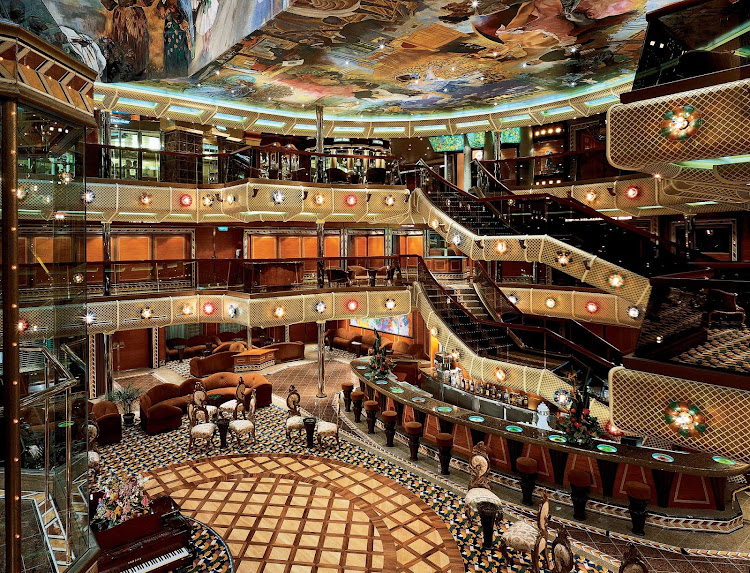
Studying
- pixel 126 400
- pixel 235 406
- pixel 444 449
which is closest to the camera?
pixel 444 449

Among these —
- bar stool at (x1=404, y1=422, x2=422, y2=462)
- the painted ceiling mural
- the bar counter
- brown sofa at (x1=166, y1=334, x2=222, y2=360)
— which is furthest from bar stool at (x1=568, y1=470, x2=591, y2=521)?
brown sofa at (x1=166, y1=334, x2=222, y2=360)

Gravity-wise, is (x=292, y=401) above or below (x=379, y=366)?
below

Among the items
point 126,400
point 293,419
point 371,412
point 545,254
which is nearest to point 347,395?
point 371,412

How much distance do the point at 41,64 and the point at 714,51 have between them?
535 centimetres

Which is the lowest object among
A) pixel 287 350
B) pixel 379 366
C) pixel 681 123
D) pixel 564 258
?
pixel 287 350

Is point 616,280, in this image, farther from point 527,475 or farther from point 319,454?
point 319,454

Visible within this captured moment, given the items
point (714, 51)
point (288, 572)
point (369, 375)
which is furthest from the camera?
point (369, 375)

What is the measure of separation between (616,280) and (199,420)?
10.0 metres

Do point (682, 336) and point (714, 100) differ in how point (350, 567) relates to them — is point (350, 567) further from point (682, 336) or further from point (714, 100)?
point (714, 100)

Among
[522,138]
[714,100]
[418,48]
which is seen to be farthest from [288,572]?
[522,138]

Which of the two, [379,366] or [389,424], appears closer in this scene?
[389,424]

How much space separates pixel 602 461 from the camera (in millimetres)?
8703

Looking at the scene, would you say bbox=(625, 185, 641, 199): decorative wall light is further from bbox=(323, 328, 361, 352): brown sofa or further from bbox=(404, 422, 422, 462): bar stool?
bbox=(323, 328, 361, 352): brown sofa

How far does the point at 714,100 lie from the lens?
4.20 metres
